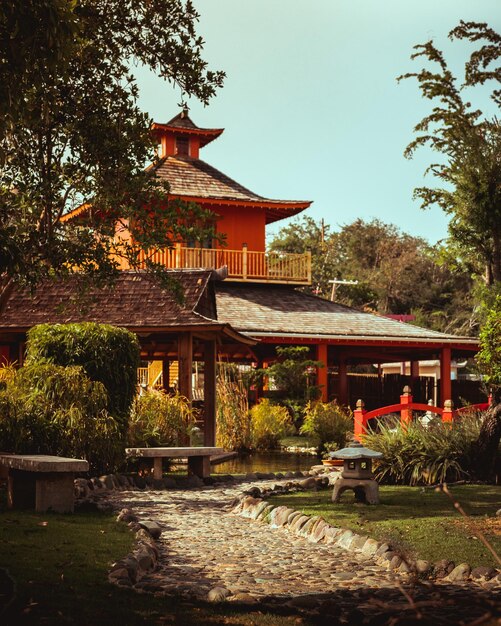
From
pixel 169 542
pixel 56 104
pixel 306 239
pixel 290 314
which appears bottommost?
pixel 169 542

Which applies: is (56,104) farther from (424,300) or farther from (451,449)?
(424,300)

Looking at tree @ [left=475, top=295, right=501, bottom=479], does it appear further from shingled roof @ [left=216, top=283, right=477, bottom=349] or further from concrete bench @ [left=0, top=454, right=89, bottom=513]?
shingled roof @ [left=216, top=283, right=477, bottom=349]

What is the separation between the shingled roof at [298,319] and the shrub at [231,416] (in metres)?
3.64

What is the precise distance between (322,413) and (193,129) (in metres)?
14.0

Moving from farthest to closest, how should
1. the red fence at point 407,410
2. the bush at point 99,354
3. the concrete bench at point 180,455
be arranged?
the red fence at point 407,410, the concrete bench at point 180,455, the bush at point 99,354

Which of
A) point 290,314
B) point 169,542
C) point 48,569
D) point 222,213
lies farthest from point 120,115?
point 222,213

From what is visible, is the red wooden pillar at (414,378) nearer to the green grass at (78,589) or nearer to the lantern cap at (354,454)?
the lantern cap at (354,454)

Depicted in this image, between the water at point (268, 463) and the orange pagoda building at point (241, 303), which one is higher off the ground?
the orange pagoda building at point (241, 303)

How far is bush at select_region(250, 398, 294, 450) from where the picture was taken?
21.0 m

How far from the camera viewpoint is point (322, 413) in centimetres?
2011

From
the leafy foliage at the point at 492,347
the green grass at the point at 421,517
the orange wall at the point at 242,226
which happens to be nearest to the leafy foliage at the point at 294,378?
the orange wall at the point at 242,226

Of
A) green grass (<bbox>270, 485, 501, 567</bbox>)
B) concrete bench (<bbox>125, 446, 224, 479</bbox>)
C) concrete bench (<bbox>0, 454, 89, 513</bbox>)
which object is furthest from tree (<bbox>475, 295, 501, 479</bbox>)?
concrete bench (<bbox>0, 454, 89, 513</bbox>)

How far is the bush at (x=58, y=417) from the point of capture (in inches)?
425

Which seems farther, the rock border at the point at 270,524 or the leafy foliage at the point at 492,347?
the leafy foliage at the point at 492,347
